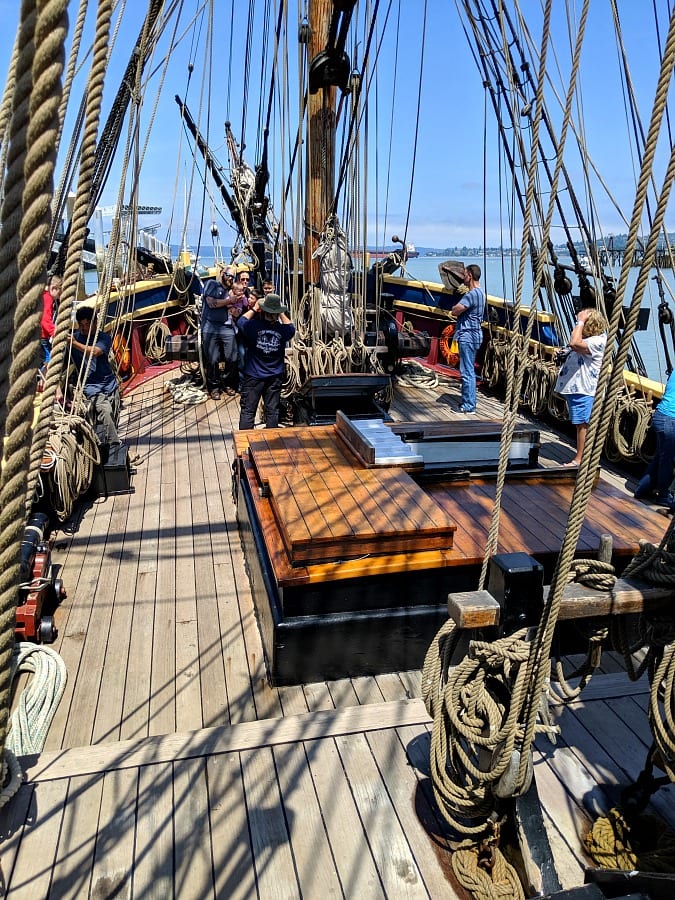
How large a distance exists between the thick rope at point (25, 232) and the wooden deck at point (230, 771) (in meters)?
1.38

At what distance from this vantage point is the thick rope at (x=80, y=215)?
0.99 metres

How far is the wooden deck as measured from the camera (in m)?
1.80

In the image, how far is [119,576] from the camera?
3557 millimetres

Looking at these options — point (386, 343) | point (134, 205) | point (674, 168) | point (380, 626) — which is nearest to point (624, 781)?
point (380, 626)

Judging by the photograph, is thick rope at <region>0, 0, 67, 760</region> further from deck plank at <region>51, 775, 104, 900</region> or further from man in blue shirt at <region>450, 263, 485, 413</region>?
man in blue shirt at <region>450, 263, 485, 413</region>

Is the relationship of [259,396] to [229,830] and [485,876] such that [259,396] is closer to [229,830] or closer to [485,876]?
[229,830]

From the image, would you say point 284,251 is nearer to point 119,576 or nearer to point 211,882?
point 119,576

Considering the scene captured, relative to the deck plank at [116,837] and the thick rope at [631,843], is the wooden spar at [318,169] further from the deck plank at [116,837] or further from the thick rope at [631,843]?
the thick rope at [631,843]

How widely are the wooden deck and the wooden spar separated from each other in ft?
14.4

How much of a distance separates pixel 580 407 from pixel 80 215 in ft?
13.5

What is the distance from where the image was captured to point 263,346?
204 inches

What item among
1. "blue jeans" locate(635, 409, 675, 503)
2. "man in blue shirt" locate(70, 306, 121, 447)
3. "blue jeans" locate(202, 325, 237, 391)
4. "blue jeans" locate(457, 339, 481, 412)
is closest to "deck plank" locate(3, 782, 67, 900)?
"man in blue shirt" locate(70, 306, 121, 447)

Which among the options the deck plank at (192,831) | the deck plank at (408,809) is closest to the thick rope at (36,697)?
the deck plank at (192,831)

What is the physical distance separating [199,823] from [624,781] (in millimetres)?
1344
